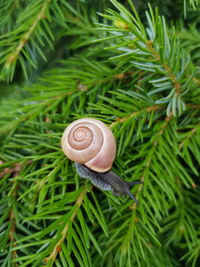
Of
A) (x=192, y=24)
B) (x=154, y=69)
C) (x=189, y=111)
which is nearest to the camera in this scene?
(x=154, y=69)

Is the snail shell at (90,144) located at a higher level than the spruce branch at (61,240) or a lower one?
higher

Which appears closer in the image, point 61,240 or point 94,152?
point 61,240

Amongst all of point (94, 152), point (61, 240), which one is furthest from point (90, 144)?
point (61, 240)

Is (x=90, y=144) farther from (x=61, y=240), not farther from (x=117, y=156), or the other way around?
(x=61, y=240)

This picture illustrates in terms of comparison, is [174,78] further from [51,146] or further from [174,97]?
[51,146]

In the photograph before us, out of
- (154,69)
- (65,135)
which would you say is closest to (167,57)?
(154,69)

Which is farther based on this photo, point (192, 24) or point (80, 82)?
point (192, 24)
